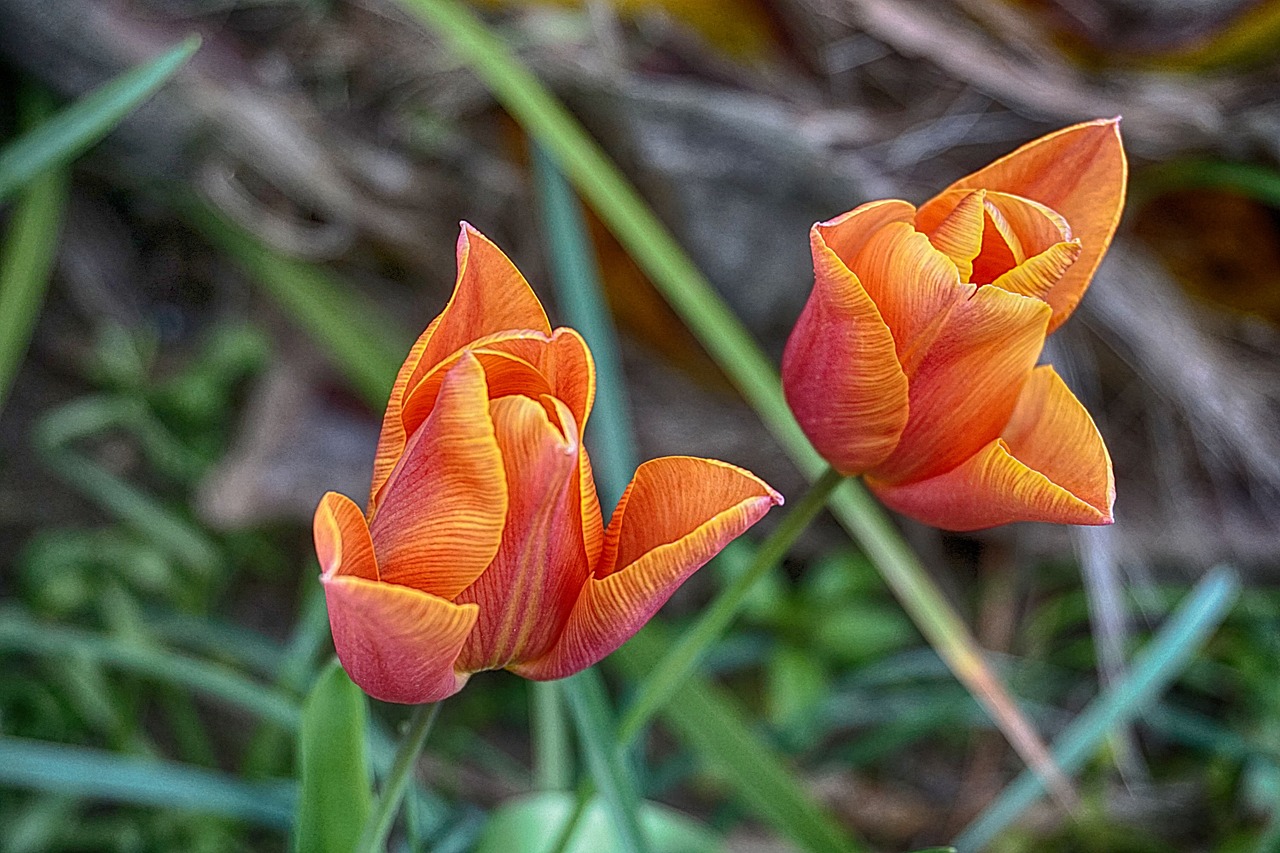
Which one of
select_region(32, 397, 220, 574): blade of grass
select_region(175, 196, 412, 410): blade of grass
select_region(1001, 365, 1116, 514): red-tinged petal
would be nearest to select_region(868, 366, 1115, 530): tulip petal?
→ select_region(1001, 365, 1116, 514): red-tinged petal

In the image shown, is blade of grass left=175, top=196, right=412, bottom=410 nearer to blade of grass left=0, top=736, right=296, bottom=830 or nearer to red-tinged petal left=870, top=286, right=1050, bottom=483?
blade of grass left=0, top=736, right=296, bottom=830

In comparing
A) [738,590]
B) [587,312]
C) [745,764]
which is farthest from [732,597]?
[587,312]

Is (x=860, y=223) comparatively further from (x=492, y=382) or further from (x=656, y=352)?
(x=656, y=352)

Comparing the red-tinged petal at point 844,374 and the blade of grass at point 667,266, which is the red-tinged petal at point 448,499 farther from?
the blade of grass at point 667,266

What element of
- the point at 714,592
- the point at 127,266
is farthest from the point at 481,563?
the point at 127,266

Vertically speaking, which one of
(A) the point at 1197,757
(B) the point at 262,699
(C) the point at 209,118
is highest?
(C) the point at 209,118

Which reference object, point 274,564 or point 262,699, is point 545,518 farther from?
point 274,564

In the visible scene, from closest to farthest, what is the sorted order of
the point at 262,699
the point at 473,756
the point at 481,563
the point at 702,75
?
the point at 481,563 → the point at 262,699 → the point at 702,75 → the point at 473,756
